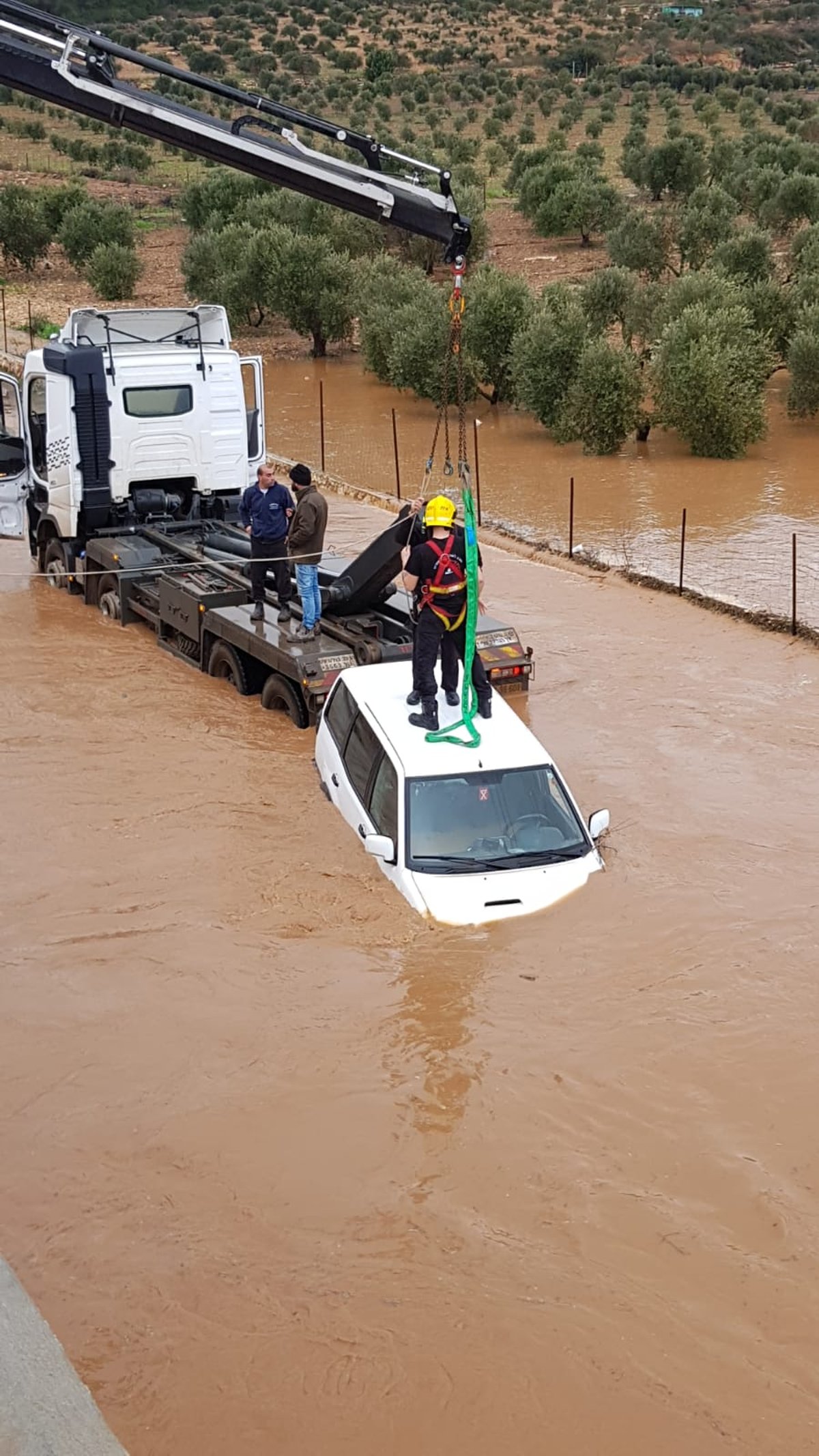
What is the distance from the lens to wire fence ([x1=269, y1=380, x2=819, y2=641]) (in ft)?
56.0

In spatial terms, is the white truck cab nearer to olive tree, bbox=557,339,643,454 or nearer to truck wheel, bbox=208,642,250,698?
truck wheel, bbox=208,642,250,698

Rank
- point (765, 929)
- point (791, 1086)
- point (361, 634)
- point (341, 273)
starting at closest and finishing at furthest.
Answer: point (791, 1086), point (765, 929), point (361, 634), point (341, 273)

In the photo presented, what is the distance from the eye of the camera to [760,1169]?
7.05 meters

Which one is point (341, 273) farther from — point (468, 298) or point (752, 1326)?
point (752, 1326)

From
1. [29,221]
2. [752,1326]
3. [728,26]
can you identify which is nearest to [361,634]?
[752,1326]

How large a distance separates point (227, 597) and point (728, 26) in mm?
82005

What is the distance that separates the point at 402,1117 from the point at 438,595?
156 inches

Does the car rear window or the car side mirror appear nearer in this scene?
the car side mirror

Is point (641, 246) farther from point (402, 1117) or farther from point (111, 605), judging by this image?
point (402, 1117)

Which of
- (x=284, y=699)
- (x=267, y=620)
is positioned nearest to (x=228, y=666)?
(x=267, y=620)

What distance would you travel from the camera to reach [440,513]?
9.98 metres

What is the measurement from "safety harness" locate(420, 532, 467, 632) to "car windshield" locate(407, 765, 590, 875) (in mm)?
1489

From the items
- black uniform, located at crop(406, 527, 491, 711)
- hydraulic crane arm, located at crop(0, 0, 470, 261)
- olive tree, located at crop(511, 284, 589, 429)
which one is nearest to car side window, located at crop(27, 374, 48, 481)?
hydraulic crane arm, located at crop(0, 0, 470, 261)

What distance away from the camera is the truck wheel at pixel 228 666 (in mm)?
13273
